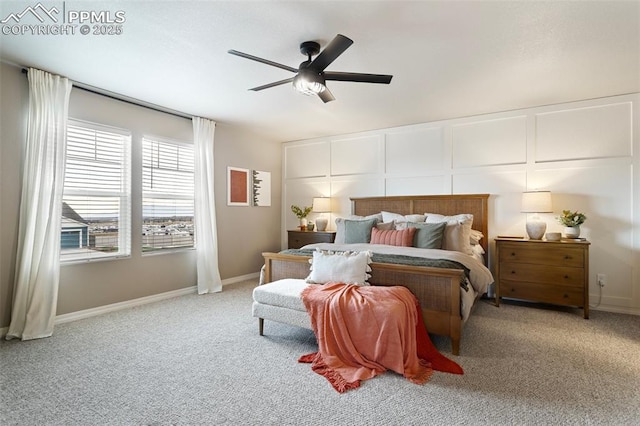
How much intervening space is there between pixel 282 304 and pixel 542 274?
308cm

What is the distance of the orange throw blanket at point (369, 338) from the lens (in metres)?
2.25

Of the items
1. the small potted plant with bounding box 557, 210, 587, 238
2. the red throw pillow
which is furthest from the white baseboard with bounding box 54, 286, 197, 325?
the small potted plant with bounding box 557, 210, 587, 238

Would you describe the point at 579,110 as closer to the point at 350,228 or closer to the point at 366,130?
the point at 366,130

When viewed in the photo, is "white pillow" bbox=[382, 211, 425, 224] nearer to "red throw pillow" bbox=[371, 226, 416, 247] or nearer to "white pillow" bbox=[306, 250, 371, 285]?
"red throw pillow" bbox=[371, 226, 416, 247]

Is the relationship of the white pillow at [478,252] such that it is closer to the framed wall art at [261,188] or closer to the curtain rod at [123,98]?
the framed wall art at [261,188]

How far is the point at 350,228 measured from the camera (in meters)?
4.45

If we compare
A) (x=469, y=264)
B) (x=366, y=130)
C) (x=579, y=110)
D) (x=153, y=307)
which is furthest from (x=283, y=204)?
(x=579, y=110)

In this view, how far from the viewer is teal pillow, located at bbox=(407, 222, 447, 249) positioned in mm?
3762

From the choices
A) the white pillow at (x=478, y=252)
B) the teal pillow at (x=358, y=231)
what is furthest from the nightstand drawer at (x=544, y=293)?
the teal pillow at (x=358, y=231)

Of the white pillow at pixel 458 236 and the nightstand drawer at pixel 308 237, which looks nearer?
the white pillow at pixel 458 236

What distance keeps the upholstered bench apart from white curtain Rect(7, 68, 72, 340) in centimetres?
206

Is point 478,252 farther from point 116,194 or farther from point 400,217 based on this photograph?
point 116,194

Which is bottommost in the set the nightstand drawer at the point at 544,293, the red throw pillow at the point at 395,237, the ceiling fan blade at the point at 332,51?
the nightstand drawer at the point at 544,293

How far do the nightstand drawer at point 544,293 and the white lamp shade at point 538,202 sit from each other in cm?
89
